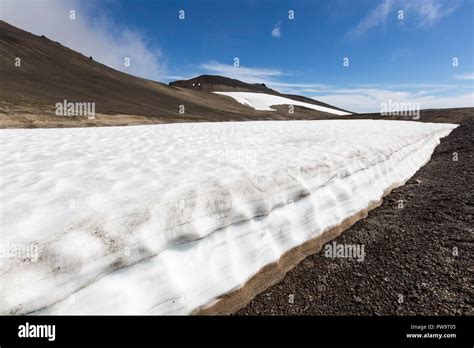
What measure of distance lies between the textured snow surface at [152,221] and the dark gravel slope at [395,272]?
48cm

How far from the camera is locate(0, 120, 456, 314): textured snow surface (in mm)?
2674

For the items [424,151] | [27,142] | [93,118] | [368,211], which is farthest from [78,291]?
[93,118]

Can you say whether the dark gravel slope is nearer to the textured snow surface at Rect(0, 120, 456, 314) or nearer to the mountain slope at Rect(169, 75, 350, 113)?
the textured snow surface at Rect(0, 120, 456, 314)

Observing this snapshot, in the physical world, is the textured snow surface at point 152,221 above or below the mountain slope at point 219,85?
below

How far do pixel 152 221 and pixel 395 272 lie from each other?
135 inches

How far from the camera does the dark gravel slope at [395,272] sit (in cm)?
348

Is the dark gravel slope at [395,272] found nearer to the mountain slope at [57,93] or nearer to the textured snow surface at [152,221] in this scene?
Result: the textured snow surface at [152,221]

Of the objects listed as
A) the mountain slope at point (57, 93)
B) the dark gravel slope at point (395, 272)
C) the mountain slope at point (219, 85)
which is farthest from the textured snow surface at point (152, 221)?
the mountain slope at point (219, 85)

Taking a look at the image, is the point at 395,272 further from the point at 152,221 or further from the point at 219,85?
the point at 219,85

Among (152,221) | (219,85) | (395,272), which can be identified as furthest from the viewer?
(219,85)

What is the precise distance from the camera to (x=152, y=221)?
3398 millimetres

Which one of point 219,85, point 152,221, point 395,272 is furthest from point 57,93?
point 219,85

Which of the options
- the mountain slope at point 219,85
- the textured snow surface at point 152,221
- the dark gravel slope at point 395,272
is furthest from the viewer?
the mountain slope at point 219,85
